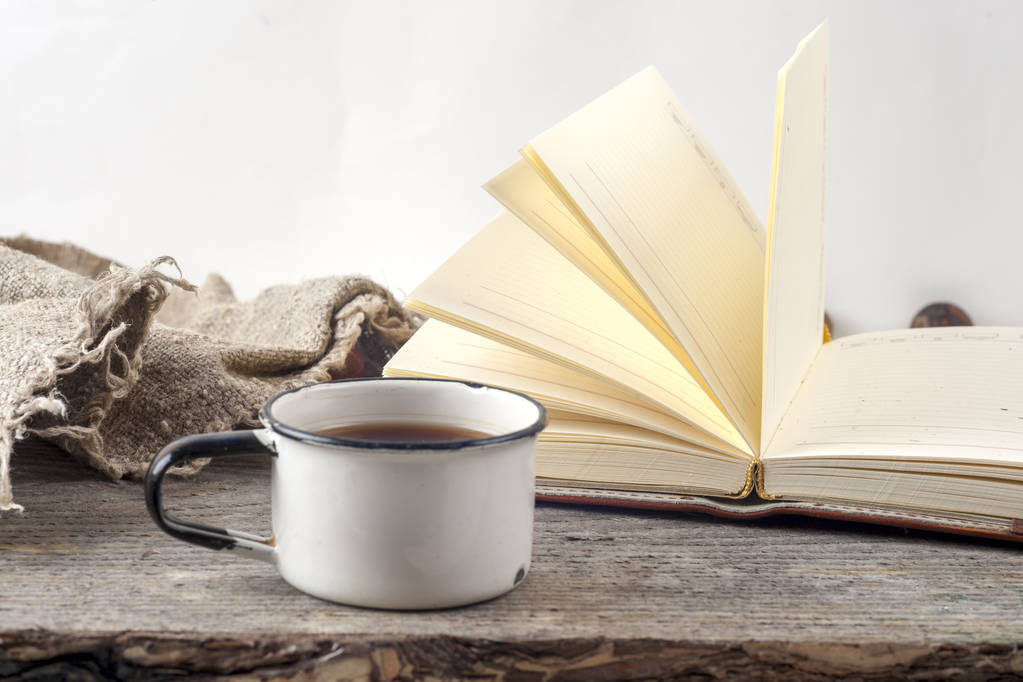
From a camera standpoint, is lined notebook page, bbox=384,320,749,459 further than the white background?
No

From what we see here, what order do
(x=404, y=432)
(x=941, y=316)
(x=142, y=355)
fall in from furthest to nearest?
(x=941, y=316), (x=142, y=355), (x=404, y=432)

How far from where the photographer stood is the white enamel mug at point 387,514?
60cm

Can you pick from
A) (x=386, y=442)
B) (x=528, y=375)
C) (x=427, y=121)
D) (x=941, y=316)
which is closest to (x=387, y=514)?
(x=386, y=442)

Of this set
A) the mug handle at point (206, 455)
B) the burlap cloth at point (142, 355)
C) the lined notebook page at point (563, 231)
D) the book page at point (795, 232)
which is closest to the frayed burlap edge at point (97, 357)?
the burlap cloth at point (142, 355)

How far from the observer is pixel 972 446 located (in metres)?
0.77

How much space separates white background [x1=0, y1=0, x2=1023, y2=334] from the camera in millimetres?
1763

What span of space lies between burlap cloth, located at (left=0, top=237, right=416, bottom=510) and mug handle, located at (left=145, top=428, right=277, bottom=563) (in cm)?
13

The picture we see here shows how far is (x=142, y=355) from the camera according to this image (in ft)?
3.15

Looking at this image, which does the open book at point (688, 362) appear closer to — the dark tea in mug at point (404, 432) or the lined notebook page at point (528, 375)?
the lined notebook page at point (528, 375)

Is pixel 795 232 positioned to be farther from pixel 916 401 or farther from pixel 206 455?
pixel 206 455

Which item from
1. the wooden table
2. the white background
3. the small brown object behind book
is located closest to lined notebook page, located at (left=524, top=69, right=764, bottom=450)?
the wooden table

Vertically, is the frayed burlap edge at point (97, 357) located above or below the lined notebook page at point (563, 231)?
below

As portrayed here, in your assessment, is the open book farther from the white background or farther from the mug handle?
the white background

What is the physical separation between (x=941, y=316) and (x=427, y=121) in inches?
38.9
